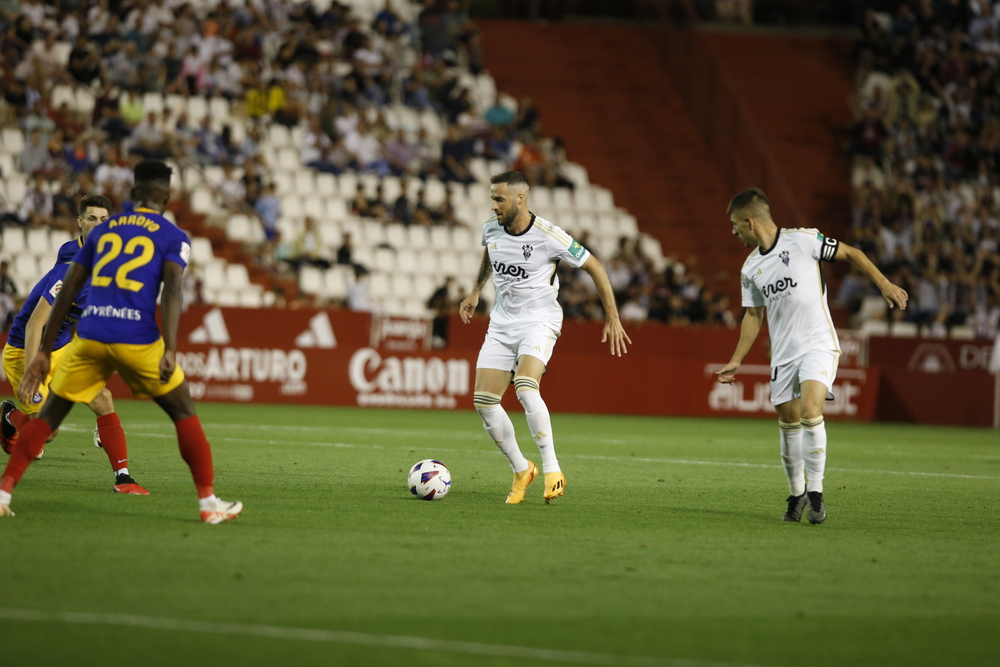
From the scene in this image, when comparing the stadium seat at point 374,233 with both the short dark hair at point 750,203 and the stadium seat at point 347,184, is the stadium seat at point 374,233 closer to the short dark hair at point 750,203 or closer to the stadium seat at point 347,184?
the stadium seat at point 347,184

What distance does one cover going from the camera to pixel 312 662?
487 centimetres

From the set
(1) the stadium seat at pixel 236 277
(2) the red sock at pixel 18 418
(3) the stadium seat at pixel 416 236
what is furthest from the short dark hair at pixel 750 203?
(3) the stadium seat at pixel 416 236

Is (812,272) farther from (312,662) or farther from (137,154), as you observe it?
(137,154)

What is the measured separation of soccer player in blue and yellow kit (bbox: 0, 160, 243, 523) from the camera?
25.7 ft

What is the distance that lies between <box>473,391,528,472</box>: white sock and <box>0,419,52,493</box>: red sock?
3412 mm

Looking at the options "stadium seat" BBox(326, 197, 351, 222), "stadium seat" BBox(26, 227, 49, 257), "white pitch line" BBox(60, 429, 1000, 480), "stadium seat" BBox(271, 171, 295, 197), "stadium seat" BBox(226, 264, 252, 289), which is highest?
"stadium seat" BBox(271, 171, 295, 197)

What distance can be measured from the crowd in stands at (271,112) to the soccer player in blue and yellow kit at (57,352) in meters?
11.8

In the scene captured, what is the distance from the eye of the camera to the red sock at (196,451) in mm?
8000

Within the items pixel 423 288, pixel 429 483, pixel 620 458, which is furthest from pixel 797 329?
pixel 423 288

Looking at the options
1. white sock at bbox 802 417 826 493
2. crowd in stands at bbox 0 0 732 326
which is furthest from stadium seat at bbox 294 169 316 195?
white sock at bbox 802 417 826 493

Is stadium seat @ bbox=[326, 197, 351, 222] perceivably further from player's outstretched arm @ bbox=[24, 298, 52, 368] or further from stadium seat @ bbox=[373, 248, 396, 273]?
player's outstretched arm @ bbox=[24, 298, 52, 368]

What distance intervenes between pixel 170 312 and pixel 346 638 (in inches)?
124

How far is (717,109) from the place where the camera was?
3306cm

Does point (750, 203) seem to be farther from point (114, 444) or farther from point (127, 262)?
point (114, 444)
